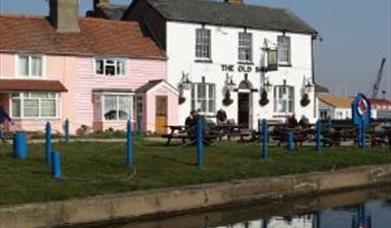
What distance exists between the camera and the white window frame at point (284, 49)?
1933 inches

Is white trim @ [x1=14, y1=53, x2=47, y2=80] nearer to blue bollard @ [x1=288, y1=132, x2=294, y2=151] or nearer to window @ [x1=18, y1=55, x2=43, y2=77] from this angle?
window @ [x1=18, y1=55, x2=43, y2=77]

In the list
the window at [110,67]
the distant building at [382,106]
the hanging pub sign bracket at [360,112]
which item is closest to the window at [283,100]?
the window at [110,67]

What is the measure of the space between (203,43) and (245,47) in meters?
2.78

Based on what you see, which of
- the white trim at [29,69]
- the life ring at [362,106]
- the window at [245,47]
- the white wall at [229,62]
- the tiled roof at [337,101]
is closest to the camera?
the life ring at [362,106]

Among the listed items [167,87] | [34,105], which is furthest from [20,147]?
[167,87]

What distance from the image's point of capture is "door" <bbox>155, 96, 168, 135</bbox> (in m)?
43.8

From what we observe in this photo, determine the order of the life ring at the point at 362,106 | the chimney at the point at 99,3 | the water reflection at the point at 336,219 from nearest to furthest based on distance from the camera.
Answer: the water reflection at the point at 336,219, the life ring at the point at 362,106, the chimney at the point at 99,3

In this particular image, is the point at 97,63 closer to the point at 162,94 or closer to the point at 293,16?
the point at 162,94

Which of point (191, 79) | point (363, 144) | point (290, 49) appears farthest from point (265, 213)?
point (290, 49)

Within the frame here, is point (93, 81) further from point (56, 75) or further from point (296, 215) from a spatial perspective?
point (296, 215)

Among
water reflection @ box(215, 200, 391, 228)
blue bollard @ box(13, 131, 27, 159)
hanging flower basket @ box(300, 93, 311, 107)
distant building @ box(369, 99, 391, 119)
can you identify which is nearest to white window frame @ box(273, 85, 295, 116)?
hanging flower basket @ box(300, 93, 311, 107)

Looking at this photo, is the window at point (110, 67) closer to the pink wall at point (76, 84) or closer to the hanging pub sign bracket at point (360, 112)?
the pink wall at point (76, 84)

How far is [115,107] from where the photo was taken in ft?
142

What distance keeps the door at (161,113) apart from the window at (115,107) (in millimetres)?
1521
